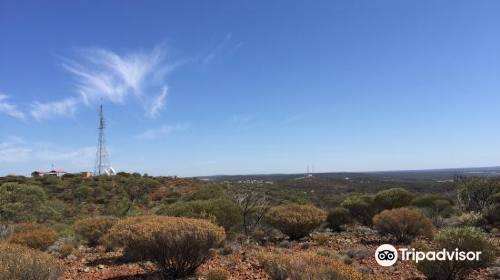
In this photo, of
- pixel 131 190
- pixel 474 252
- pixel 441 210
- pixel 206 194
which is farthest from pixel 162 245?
pixel 131 190

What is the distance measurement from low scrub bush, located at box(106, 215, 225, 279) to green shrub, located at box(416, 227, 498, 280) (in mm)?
4814

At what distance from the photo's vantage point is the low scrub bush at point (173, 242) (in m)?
8.36

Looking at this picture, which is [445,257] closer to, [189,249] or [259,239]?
[189,249]

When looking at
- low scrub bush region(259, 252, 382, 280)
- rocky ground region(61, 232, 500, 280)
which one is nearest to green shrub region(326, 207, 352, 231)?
rocky ground region(61, 232, 500, 280)

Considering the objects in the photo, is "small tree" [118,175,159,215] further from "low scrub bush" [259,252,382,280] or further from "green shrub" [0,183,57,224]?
"low scrub bush" [259,252,382,280]

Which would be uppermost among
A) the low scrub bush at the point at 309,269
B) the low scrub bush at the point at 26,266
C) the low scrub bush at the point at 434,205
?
the low scrub bush at the point at 26,266

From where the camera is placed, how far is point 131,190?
1662 inches

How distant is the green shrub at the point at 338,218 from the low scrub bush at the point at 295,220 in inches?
164

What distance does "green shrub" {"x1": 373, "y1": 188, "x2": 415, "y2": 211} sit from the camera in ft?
68.3

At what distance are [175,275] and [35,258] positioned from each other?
9.63 ft

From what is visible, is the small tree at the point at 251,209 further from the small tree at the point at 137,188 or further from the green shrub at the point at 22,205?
the small tree at the point at 137,188

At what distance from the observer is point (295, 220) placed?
1527cm

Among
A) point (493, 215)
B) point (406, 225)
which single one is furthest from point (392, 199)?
point (406, 225)

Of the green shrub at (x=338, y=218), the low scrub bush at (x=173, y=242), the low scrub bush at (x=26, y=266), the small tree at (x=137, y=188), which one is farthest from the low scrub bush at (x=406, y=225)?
the small tree at (x=137, y=188)
